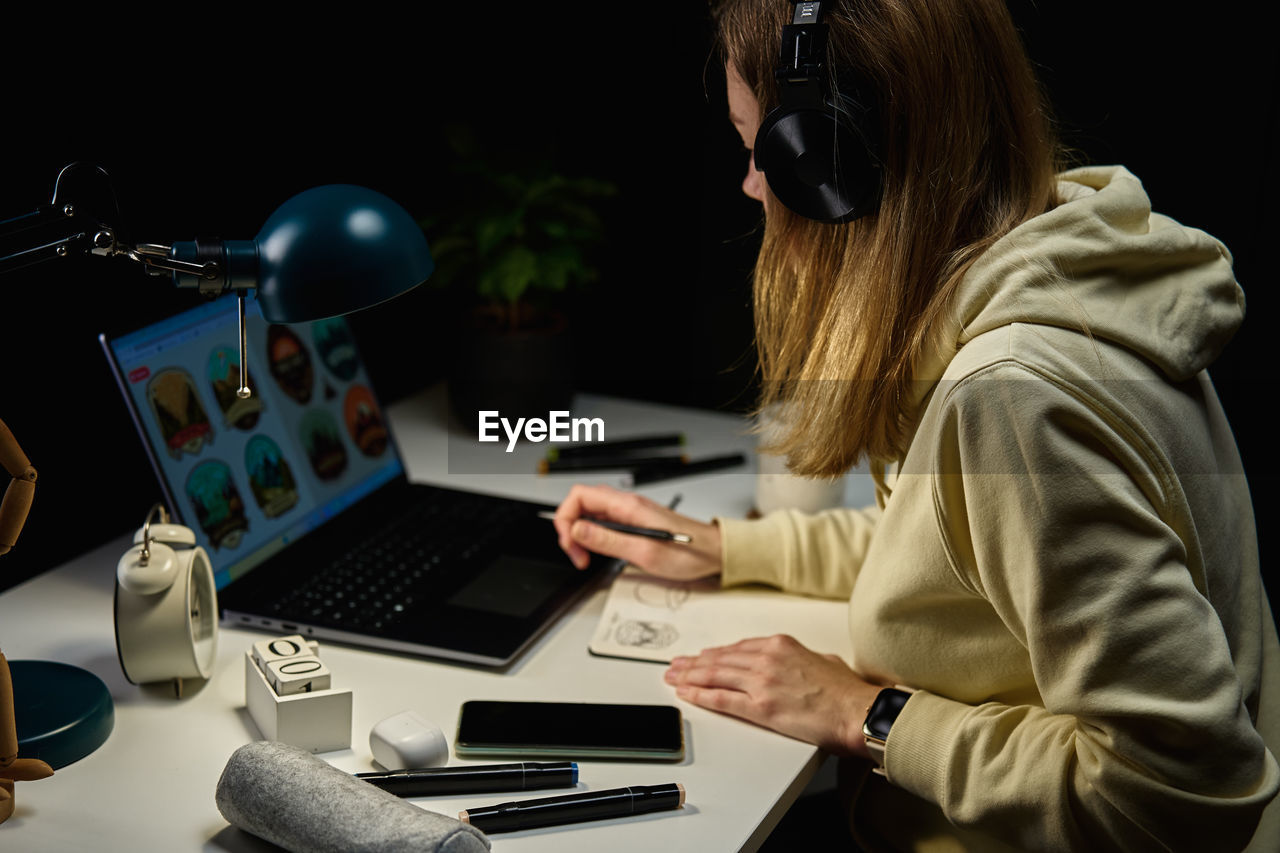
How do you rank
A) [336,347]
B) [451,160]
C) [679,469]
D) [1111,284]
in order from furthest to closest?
[451,160], [679,469], [336,347], [1111,284]

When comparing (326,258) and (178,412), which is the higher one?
(326,258)

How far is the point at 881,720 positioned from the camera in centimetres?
90

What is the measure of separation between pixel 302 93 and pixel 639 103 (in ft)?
1.57

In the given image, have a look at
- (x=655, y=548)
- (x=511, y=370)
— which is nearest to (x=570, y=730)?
(x=655, y=548)

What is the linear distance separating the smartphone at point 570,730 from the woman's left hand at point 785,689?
5 centimetres

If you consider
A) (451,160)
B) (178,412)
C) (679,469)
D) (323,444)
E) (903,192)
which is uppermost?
(903,192)

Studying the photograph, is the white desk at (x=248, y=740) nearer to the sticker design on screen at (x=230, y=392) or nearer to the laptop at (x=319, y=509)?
the laptop at (x=319, y=509)

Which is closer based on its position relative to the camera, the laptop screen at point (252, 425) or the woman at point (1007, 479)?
the woman at point (1007, 479)

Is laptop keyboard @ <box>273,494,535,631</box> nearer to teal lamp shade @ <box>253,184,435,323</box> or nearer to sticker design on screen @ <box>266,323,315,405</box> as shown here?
sticker design on screen @ <box>266,323,315,405</box>

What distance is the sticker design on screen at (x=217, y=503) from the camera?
1.07 meters

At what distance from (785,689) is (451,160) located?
0.99 meters

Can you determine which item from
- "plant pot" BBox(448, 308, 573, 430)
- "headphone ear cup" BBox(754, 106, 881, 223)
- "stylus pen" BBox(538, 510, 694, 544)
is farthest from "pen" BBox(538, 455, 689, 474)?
"headphone ear cup" BBox(754, 106, 881, 223)

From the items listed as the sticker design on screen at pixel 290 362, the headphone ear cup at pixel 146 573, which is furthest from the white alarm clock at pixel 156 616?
the sticker design on screen at pixel 290 362

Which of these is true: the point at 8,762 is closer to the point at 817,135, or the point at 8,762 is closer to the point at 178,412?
the point at 178,412
